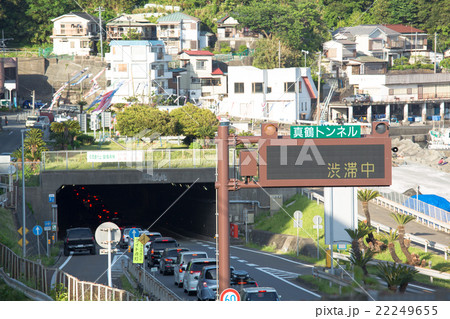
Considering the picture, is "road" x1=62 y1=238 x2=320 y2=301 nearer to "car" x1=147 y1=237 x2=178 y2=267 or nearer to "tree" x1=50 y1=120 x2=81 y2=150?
"car" x1=147 y1=237 x2=178 y2=267

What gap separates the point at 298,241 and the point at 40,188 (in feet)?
60.2

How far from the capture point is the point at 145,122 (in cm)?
6956

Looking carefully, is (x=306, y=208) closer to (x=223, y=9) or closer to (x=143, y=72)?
(x=143, y=72)

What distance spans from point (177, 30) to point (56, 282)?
375 feet

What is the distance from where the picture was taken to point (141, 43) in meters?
112

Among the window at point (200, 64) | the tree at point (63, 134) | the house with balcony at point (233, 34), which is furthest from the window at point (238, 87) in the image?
the tree at point (63, 134)

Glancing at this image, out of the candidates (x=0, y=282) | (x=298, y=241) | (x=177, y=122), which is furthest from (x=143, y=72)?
(x=0, y=282)

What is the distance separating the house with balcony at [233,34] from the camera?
14050 cm

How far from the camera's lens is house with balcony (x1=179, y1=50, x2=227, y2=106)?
122 m

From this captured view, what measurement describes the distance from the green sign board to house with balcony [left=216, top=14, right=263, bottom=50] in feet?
395

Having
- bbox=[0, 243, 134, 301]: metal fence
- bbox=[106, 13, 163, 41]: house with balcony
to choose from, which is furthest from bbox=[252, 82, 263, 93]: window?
bbox=[0, 243, 134, 301]: metal fence

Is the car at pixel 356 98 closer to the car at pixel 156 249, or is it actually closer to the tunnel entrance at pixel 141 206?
the tunnel entrance at pixel 141 206

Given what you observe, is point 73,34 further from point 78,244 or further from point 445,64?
point 78,244

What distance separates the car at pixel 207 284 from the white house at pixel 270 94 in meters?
75.8
